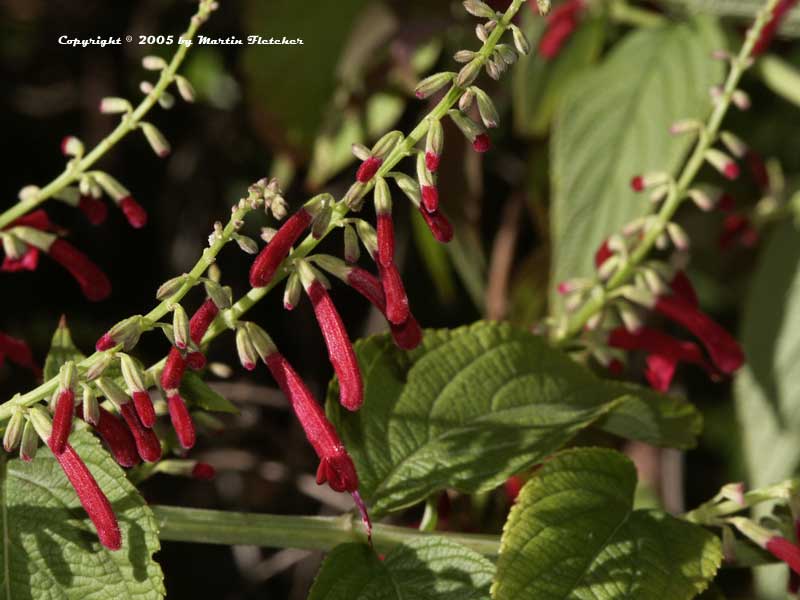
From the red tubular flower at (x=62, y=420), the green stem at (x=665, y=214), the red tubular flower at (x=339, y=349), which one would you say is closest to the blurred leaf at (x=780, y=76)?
the green stem at (x=665, y=214)

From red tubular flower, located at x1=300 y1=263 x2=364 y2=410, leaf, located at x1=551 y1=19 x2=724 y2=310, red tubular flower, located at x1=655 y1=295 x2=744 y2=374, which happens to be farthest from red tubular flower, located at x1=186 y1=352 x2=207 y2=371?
leaf, located at x1=551 y1=19 x2=724 y2=310

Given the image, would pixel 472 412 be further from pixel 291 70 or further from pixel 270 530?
pixel 291 70

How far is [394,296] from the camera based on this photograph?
1015 millimetres

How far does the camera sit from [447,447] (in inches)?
47.5

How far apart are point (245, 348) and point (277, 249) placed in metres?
0.09

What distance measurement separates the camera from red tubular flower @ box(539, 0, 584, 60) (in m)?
2.09

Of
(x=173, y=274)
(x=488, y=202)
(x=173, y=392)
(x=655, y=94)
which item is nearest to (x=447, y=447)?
(x=173, y=392)

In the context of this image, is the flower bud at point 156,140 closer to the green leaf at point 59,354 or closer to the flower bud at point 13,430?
the green leaf at point 59,354

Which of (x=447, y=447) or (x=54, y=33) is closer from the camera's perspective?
(x=447, y=447)

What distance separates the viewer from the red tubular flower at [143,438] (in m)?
0.99

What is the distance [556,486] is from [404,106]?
1305 millimetres

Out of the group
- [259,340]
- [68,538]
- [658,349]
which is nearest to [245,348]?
[259,340]

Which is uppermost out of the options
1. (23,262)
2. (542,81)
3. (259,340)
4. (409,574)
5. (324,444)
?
(542,81)

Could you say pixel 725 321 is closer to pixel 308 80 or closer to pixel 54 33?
pixel 308 80
